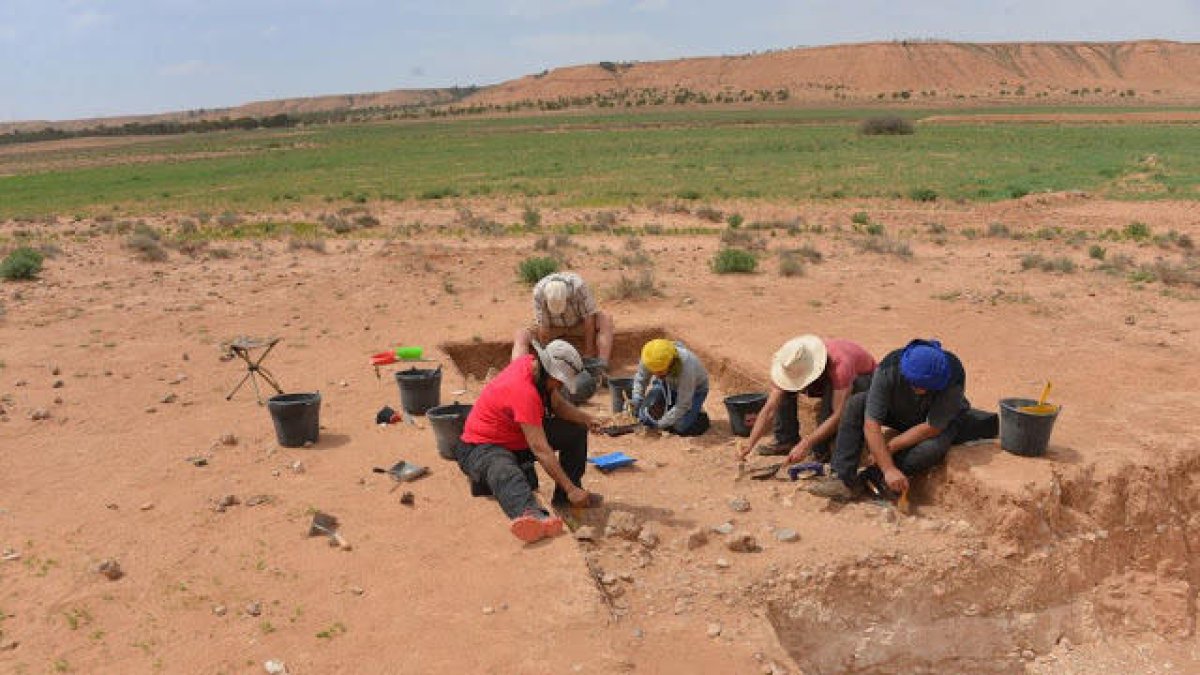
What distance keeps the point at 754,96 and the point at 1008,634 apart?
317 ft

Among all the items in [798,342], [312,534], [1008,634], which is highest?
[798,342]

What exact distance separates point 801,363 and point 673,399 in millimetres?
1416

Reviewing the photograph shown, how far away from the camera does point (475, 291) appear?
11.8 meters

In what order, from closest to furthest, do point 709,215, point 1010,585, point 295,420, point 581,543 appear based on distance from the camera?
point 581,543, point 1010,585, point 295,420, point 709,215

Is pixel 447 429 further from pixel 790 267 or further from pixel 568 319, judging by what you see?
pixel 790 267

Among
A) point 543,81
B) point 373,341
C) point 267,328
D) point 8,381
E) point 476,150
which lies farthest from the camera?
point 543,81

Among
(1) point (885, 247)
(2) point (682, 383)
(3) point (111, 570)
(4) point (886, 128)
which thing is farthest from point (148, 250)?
(4) point (886, 128)

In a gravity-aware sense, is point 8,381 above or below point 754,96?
below

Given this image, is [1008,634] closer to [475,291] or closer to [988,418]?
[988,418]

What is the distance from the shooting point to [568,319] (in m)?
7.77

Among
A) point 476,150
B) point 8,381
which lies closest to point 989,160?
point 476,150

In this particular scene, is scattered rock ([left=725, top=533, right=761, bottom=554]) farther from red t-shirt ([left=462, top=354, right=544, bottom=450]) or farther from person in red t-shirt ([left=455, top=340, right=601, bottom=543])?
red t-shirt ([left=462, top=354, right=544, bottom=450])

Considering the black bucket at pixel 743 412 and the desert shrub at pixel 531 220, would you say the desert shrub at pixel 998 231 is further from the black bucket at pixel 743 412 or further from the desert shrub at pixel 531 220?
the black bucket at pixel 743 412

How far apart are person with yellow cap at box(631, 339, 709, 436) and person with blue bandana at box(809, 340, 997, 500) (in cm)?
141
